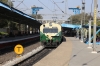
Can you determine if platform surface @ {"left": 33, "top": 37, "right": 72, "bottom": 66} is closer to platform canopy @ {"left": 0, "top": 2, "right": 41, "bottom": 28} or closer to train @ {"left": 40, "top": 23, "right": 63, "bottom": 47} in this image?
platform canopy @ {"left": 0, "top": 2, "right": 41, "bottom": 28}

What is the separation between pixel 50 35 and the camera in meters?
31.0

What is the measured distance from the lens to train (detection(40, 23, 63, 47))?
30.5 m

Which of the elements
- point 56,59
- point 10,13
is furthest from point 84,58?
point 10,13

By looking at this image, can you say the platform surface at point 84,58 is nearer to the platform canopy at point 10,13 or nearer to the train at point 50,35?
the train at point 50,35

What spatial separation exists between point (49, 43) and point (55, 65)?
17.2 m

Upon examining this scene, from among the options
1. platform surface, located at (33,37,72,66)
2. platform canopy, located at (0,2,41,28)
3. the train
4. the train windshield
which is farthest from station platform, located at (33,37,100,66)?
the train windshield

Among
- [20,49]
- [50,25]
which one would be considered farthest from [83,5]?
[20,49]

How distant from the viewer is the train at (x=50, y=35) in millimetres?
30547

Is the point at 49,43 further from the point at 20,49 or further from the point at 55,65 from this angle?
the point at 55,65

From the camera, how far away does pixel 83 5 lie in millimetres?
43406

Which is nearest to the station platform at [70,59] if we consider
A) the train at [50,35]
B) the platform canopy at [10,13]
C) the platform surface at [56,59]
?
the platform surface at [56,59]

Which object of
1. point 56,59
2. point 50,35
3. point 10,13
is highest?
point 10,13

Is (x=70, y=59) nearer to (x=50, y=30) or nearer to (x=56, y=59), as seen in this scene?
(x=56, y=59)

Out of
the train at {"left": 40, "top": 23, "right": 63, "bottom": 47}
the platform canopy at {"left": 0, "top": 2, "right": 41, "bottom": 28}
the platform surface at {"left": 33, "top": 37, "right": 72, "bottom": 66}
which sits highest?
the platform canopy at {"left": 0, "top": 2, "right": 41, "bottom": 28}
